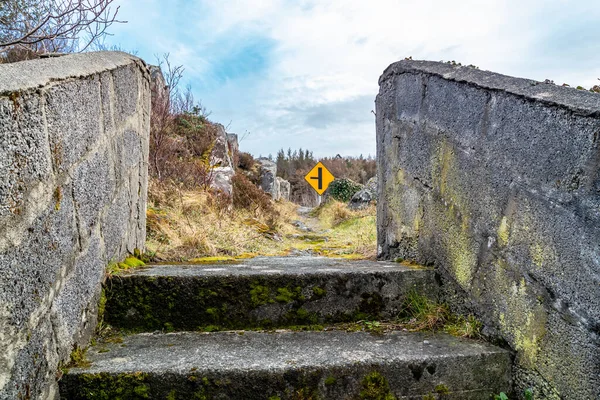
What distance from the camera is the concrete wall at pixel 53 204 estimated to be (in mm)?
1203

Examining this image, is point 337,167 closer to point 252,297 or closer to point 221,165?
point 221,165

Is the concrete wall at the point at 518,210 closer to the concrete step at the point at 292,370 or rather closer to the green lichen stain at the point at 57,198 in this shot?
the concrete step at the point at 292,370

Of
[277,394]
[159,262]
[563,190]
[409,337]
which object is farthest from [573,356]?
[159,262]

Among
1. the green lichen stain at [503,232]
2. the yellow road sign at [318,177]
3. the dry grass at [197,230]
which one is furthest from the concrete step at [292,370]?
the yellow road sign at [318,177]

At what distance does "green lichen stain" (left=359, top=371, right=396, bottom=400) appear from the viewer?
1.76m

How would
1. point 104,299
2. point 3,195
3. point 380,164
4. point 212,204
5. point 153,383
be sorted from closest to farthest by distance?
point 3,195 → point 153,383 → point 104,299 → point 380,164 → point 212,204

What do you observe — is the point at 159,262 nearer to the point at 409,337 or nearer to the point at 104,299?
the point at 104,299

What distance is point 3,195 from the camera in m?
1.14

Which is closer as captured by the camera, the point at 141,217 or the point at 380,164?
the point at 141,217

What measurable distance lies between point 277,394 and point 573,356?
108 cm

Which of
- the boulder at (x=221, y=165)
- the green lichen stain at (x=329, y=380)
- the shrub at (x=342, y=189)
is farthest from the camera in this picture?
the shrub at (x=342, y=189)

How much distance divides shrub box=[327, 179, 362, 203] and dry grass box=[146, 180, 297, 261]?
496 inches

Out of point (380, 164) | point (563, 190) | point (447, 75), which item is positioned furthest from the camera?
point (380, 164)

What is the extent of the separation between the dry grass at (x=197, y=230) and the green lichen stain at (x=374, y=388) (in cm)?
199
